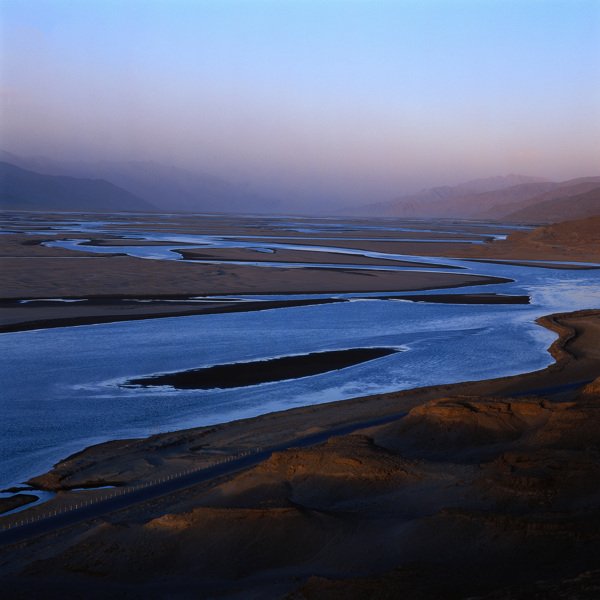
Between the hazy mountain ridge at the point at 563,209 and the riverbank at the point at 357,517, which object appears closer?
the riverbank at the point at 357,517

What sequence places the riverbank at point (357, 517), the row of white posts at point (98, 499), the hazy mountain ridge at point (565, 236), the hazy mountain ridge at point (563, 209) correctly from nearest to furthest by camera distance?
1. the riverbank at point (357, 517)
2. the row of white posts at point (98, 499)
3. the hazy mountain ridge at point (565, 236)
4. the hazy mountain ridge at point (563, 209)

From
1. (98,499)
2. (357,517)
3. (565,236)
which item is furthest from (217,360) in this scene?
(565,236)

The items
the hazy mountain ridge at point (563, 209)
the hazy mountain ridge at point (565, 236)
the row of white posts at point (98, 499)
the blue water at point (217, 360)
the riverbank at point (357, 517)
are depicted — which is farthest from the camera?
the hazy mountain ridge at point (563, 209)

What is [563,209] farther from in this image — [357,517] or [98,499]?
[98,499]

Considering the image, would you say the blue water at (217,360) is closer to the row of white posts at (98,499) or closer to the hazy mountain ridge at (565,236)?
the row of white posts at (98,499)

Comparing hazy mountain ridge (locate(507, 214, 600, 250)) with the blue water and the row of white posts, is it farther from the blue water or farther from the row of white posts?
the row of white posts

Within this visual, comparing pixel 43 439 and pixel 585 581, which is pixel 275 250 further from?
pixel 585 581

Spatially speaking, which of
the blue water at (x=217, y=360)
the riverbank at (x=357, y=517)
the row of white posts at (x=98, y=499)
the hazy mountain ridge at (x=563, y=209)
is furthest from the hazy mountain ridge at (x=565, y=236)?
the hazy mountain ridge at (x=563, y=209)

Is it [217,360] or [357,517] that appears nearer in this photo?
[357,517]

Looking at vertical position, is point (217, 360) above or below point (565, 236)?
below
